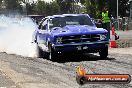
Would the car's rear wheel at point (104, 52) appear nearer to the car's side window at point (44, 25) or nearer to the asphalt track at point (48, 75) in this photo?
the asphalt track at point (48, 75)

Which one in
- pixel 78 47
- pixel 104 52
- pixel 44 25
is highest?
pixel 44 25

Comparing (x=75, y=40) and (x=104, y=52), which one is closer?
(x=75, y=40)

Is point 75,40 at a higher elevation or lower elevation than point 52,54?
higher

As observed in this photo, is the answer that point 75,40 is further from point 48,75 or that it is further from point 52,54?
point 48,75

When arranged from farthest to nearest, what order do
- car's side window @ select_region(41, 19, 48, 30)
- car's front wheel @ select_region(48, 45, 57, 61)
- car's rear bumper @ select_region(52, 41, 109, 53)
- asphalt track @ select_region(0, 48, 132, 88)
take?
car's side window @ select_region(41, 19, 48, 30) < car's front wheel @ select_region(48, 45, 57, 61) < car's rear bumper @ select_region(52, 41, 109, 53) < asphalt track @ select_region(0, 48, 132, 88)

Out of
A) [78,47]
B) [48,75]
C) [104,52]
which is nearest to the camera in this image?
[48,75]

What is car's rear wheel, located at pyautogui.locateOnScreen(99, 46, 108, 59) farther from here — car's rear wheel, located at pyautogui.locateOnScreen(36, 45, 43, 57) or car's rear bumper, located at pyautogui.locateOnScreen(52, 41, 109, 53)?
car's rear wheel, located at pyautogui.locateOnScreen(36, 45, 43, 57)

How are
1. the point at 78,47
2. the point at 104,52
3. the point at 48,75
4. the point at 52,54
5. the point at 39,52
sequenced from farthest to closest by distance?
the point at 39,52
the point at 104,52
the point at 52,54
the point at 78,47
the point at 48,75

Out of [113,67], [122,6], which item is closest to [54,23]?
[113,67]

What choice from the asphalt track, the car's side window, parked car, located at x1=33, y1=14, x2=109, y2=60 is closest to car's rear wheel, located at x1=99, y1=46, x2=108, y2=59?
parked car, located at x1=33, y1=14, x2=109, y2=60

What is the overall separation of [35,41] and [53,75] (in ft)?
22.5

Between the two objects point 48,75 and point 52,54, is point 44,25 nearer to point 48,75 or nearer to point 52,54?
point 52,54

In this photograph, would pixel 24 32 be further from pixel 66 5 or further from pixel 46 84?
pixel 66 5

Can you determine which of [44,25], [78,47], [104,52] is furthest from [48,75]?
[44,25]
